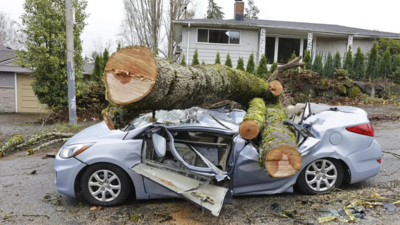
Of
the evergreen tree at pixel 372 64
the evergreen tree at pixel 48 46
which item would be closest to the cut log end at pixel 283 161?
the evergreen tree at pixel 48 46

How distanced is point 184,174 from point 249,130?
94 cm

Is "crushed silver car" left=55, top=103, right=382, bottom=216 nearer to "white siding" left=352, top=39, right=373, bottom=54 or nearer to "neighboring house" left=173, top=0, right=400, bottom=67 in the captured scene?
"neighboring house" left=173, top=0, right=400, bottom=67

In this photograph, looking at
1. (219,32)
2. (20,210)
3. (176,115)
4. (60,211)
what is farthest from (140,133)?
(219,32)

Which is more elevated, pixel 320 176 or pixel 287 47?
pixel 287 47

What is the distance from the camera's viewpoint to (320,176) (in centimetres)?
384

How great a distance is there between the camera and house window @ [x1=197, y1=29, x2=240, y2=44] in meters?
18.0

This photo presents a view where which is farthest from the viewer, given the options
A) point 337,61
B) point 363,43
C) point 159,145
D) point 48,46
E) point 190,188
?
point 363,43

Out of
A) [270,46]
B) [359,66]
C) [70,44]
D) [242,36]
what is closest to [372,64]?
[359,66]

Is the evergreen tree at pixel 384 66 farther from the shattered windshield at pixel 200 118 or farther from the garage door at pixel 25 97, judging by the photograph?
the garage door at pixel 25 97

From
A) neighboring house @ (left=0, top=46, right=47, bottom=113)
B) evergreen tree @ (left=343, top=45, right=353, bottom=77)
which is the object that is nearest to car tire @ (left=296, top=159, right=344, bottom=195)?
evergreen tree @ (left=343, top=45, right=353, bottom=77)

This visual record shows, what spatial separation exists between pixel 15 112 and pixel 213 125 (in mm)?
16969

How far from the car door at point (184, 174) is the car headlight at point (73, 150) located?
0.75 meters

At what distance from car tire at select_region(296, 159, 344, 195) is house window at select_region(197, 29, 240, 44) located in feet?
49.6

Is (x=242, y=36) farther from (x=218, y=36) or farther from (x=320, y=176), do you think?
(x=320, y=176)
